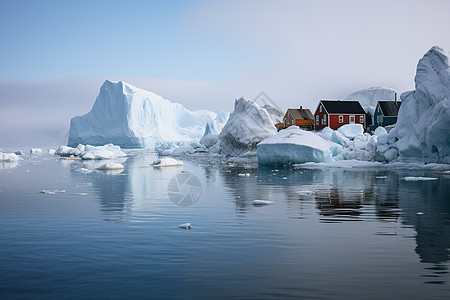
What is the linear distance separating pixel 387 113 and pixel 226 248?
43.2 m

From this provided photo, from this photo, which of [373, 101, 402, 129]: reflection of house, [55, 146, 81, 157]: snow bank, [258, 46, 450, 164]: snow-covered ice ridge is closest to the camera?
[258, 46, 450, 164]: snow-covered ice ridge

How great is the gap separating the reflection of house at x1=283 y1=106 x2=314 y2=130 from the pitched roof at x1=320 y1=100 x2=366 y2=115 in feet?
16.8

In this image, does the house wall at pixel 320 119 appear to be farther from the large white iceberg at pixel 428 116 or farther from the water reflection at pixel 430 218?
the water reflection at pixel 430 218

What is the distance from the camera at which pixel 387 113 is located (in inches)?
1817

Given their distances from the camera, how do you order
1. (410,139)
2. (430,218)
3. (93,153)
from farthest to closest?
(93,153) → (410,139) → (430,218)

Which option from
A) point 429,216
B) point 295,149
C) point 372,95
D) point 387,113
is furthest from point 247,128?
point 372,95

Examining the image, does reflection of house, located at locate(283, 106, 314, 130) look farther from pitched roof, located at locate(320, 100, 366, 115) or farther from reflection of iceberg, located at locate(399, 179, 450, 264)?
reflection of iceberg, located at locate(399, 179, 450, 264)

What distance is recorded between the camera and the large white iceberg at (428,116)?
23859mm

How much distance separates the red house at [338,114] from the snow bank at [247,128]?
27.1 feet

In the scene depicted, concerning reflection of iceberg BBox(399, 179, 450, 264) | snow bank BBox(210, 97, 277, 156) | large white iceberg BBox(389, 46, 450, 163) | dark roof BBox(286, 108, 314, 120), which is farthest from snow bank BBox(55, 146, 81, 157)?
reflection of iceberg BBox(399, 179, 450, 264)

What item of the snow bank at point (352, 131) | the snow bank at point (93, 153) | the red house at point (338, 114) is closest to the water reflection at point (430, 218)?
the snow bank at point (352, 131)

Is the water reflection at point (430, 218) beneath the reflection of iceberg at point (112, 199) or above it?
beneath

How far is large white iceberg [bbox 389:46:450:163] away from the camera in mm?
23859

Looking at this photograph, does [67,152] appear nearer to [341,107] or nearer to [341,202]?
[341,107]
